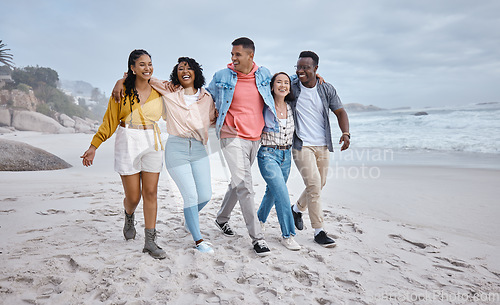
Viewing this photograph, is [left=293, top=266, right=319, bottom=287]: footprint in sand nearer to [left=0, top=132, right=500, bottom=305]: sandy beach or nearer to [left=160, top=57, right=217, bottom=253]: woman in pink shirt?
[left=0, top=132, right=500, bottom=305]: sandy beach

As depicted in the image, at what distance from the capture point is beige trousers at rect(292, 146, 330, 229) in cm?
365

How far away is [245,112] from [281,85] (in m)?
0.50

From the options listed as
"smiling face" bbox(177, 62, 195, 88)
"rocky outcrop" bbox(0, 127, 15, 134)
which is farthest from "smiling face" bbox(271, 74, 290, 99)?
"rocky outcrop" bbox(0, 127, 15, 134)

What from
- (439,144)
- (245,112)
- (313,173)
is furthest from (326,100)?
(439,144)

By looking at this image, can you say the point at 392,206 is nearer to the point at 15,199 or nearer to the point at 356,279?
the point at 356,279

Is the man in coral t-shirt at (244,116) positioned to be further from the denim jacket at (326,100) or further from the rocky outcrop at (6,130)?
the rocky outcrop at (6,130)

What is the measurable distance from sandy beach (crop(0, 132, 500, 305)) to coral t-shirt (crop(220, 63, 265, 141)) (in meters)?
1.19

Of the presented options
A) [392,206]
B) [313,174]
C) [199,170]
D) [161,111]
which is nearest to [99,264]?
[199,170]

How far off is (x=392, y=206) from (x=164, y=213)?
3.59 metres

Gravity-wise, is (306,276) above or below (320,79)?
below

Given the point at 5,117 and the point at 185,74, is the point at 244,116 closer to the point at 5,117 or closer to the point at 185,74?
the point at 185,74

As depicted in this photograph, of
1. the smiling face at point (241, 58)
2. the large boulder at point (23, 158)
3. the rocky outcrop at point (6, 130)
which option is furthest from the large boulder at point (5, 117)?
the smiling face at point (241, 58)

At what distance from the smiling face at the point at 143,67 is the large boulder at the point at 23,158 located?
6319mm

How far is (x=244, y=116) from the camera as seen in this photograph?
3.44 metres
